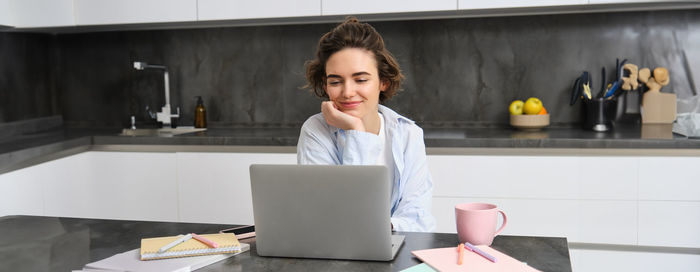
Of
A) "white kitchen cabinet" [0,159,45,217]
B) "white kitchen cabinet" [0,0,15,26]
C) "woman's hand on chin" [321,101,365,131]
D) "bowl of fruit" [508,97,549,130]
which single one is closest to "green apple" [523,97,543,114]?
"bowl of fruit" [508,97,549,130]

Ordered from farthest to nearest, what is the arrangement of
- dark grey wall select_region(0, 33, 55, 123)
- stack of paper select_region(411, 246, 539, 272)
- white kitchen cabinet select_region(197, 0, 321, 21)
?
dark grey wall select_region(0, 33, 55, 123), white kitchen cabinet select_region(197, 0, 321, 21), stack of paper select_region(411, 246, 539, 272)

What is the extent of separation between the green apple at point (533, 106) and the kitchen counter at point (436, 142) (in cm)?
12

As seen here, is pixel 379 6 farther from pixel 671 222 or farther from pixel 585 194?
pixel 671 222

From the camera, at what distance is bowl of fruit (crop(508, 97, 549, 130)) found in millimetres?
2926

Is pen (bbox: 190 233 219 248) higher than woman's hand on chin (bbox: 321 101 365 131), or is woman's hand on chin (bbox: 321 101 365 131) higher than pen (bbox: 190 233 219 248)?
woman's hand on chin (bbox: 321 101 365 131)

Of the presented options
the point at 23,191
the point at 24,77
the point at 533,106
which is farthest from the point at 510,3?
the point at 24,77

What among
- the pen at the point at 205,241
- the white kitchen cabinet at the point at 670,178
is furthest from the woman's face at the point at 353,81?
the white kitchen cabinet at the point at 670,178

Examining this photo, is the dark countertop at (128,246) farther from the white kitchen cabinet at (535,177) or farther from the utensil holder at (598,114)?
the utensil holder at (598,114)

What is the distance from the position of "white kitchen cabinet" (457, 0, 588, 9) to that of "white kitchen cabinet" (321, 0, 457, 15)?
57 millimetres

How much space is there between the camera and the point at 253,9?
2.96 meters

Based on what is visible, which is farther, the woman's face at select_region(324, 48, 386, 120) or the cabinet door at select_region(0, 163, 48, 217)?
the cabinet door at select_region(0, 163, 48, 217)

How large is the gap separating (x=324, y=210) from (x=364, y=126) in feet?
2.18

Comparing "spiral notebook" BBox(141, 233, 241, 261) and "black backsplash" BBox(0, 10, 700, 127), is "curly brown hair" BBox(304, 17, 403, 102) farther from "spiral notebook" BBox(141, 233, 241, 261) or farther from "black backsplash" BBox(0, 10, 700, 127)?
"black backsplash" BBox(0, 10, 700, 127)

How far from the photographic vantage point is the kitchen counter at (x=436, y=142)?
2480 mm
